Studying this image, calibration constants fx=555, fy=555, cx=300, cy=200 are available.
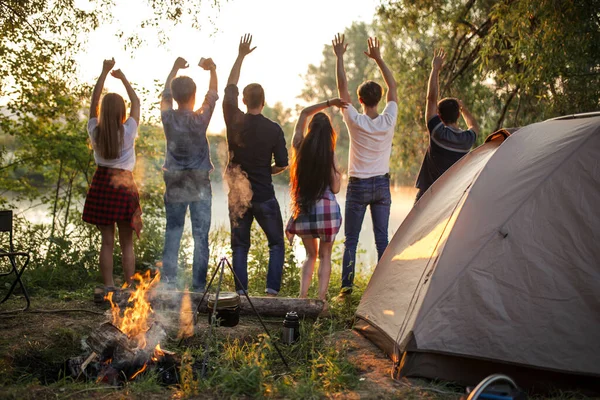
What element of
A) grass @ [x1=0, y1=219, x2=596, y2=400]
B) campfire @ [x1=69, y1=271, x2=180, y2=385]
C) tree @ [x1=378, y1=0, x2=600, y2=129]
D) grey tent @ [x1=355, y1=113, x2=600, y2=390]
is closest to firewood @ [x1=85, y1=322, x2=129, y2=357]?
campfire @ [x1=69, y1=271, x2=180, y2=385]

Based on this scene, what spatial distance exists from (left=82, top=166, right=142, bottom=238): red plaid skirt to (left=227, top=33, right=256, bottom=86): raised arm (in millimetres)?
1361

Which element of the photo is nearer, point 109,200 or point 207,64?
point 109,200

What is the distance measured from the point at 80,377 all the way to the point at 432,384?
2.35m

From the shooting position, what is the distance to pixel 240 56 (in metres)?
5.38

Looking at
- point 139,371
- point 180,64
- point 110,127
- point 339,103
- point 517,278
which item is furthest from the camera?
point 180,64

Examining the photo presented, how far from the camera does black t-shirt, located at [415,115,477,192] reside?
5.25 meters

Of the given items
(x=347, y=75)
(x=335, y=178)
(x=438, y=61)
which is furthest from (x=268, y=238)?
(x=347, y=75)

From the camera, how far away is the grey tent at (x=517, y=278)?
3.46m

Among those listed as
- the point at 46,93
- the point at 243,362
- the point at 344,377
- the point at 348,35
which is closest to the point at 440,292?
the point at 344,377

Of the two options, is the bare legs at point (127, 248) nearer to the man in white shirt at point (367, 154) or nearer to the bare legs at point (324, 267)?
the bare legs at point (324, 267)

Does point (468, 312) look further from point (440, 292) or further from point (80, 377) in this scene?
point (80, 377)

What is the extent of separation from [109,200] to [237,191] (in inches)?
47.3

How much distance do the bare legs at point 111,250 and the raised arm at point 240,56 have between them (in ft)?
5.65

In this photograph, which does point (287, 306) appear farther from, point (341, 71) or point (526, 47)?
point (526, 47)
